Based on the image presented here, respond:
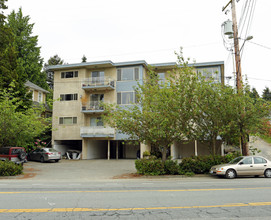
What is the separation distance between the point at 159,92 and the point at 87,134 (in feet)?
52.0

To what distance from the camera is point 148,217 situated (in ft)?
20.4

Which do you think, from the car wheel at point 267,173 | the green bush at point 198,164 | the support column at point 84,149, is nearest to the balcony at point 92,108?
the support column at point 84,149

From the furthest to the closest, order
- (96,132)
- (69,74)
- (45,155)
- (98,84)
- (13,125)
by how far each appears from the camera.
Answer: (69,74)
(98,84)
(96,132)
(45,155)
(13,125)

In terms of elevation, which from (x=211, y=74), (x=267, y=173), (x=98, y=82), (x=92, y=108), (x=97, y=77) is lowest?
(x=267, y=173)

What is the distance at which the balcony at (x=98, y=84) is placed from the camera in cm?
3025

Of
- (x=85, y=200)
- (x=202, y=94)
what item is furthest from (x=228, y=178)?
(x=85, y=200)

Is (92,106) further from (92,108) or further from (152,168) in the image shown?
(152,168)

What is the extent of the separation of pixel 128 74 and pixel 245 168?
18.9m

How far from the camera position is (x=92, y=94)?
105ft

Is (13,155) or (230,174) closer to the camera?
(230,174)

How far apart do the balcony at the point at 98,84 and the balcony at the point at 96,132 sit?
4664mm

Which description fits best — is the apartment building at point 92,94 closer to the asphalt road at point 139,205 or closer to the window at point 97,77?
the window at point 97,77

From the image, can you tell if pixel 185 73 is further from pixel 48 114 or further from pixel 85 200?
pixel 48 114

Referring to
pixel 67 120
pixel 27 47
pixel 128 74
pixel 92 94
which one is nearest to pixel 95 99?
pixel 92 94
